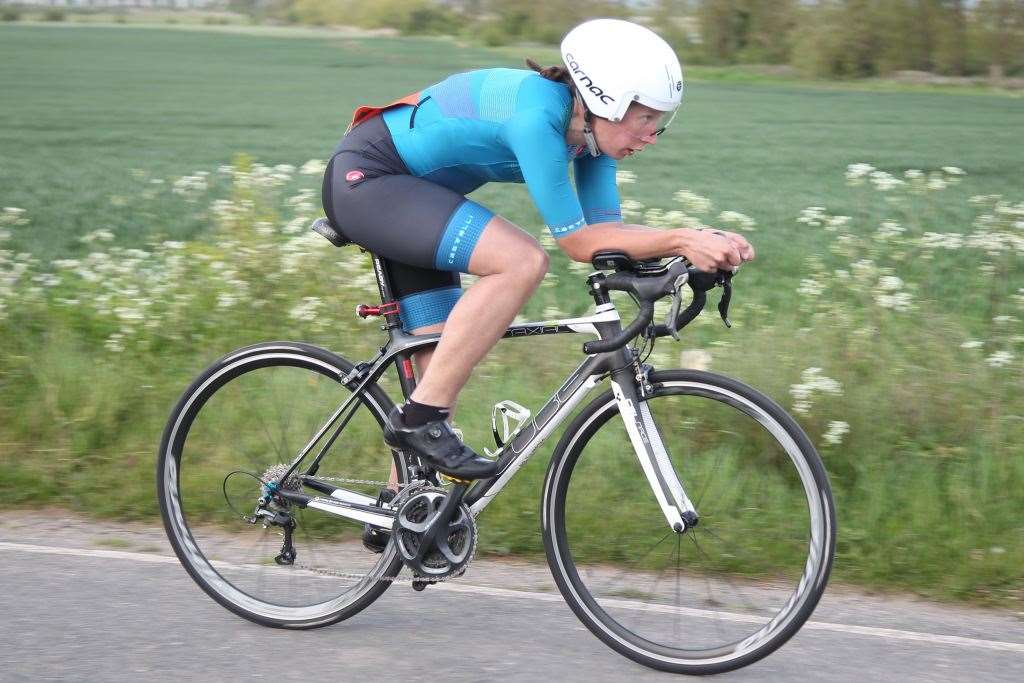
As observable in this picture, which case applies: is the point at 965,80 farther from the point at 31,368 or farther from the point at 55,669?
the point at 55,669

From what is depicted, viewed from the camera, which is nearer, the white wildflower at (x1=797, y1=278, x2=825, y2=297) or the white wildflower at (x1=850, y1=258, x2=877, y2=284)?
the white wildflower at (x1=850, y1=258, x2=877, y2=284)

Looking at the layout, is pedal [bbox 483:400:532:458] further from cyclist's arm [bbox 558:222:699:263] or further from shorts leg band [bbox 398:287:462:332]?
cyclist's arm [bbox 558:222:699:263]

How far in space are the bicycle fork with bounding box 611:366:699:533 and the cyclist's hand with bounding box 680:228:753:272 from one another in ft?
1.52

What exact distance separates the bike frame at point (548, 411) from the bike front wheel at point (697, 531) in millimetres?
66

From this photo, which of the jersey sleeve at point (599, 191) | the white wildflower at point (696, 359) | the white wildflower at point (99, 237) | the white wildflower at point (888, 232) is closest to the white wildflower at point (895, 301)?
the white wildflower at point (888, 232)

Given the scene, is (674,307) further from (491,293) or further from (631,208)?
(631,208)

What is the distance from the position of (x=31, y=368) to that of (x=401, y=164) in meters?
2.93

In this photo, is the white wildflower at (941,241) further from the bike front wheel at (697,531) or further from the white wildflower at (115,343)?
the white wildflower at (115,343)

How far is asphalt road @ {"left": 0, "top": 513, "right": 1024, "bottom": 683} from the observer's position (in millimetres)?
3561

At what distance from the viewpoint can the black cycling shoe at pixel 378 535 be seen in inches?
155

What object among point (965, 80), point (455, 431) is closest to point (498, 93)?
point (455, 431)

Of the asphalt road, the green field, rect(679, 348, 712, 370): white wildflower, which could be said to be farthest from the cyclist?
rect(679, 348, 712, 370): white wildflower

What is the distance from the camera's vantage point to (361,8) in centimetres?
1664

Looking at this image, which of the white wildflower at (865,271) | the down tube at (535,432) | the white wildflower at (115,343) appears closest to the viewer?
the down tube at (535,432)
